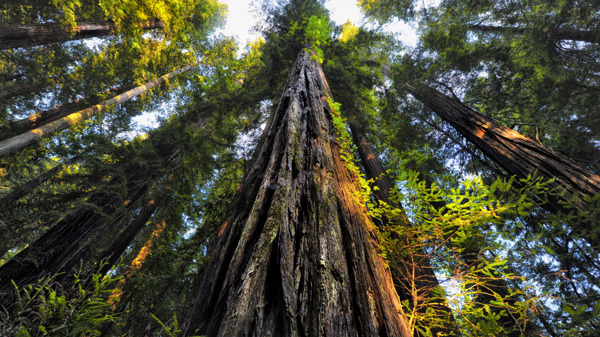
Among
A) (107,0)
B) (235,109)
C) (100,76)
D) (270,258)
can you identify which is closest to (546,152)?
(270,258)

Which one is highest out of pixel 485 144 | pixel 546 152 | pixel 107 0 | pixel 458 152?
pixel 107 0

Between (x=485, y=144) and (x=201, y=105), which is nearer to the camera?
(x=485, y=144)

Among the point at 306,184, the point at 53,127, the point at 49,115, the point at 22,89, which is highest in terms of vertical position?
the point at 22,89

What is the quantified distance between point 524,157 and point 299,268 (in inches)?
151

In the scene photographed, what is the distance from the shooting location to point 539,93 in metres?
4.54

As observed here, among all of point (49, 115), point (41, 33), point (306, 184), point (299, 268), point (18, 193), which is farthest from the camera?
point (49, 115)

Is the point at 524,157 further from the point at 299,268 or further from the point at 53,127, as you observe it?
the point at 53,127

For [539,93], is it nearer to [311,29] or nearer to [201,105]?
[311,29]

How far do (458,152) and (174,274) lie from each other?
22.7ft

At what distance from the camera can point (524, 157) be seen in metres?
3.02

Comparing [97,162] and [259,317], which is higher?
[97,162]

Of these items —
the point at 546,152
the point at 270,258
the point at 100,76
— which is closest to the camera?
the point at 270,258

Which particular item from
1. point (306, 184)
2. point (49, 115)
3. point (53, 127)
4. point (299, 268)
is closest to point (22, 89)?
point (49, 115)

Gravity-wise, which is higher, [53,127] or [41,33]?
[41,33]
